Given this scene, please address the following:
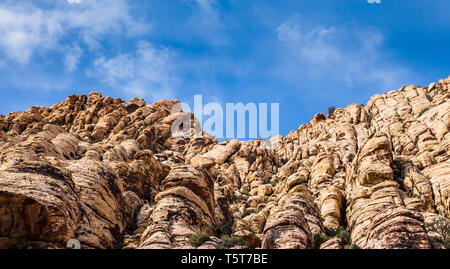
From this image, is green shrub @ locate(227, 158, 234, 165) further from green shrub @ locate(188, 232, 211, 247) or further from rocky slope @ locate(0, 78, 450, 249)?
green shrub @ locate(188, 232, 211, 247)

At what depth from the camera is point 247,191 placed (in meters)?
67.2

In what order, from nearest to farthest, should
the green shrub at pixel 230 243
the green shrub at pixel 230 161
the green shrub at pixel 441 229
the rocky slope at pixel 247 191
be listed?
the rocky slope at pixel 247 191, the green shrub at pixel 441 229, the green shrub at pixel 230 243, the green shrub at pixel 230 161

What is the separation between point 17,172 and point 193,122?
285 ft

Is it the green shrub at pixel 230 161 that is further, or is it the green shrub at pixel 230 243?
the green shrub at pixel 230 161

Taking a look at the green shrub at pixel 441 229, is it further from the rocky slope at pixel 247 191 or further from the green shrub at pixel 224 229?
the green shrub at pixel 224 229

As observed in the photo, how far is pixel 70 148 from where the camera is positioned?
6000cm

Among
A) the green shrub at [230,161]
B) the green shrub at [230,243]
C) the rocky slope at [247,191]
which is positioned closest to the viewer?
the rocky slope at [247,191]

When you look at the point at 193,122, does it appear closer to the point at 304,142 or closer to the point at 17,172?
the point at 304,142

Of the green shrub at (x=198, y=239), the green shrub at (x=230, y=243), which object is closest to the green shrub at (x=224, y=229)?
the green shrub at (x=230, y=243)

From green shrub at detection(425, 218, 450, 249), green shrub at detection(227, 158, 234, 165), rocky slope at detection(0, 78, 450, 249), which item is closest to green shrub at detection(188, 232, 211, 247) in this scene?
rocky slope at detection(0, 78, 450, 249)

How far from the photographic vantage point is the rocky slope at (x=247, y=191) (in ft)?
76.4

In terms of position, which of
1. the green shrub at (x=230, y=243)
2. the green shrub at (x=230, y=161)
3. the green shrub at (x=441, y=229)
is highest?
the green shrub at (x=230, y=161)
